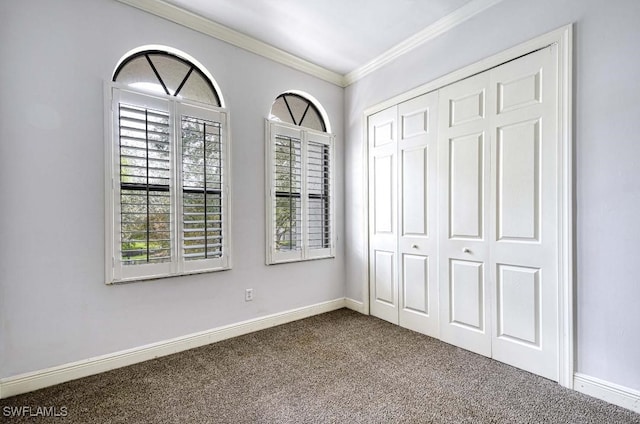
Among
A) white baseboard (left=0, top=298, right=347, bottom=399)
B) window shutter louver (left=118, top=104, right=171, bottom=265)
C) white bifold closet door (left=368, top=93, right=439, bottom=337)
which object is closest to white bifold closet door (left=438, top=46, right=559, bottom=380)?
white bifold closet door (left=368, top=93, right=439, bottom=337)

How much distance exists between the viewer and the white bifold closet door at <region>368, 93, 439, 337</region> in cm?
284

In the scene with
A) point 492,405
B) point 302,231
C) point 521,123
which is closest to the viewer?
point 492,405

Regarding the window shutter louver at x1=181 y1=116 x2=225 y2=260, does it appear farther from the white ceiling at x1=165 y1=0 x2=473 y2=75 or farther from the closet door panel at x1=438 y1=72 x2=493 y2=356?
the closet door panel at x1=438 y1=72 x2=493 y2=356

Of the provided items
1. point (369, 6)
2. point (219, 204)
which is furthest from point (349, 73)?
point (219, 204)

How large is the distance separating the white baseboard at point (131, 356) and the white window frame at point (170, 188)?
55 cm

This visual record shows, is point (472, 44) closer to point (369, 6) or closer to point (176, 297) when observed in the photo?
point (369, 6)

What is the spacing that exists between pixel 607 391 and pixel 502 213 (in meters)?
1.21

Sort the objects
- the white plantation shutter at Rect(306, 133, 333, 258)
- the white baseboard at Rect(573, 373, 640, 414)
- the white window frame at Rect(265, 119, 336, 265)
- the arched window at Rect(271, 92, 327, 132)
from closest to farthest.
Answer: the white baseboard at Rect(573, 373, 640, 414) → the white window frame at Rect(265, 119, 336, 265) → the arched window at Rect(271, 92, 327, 132) → the white plantation shutter at Rect(306, 133, 333, 258)

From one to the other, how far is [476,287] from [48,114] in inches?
132

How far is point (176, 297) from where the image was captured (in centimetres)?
258

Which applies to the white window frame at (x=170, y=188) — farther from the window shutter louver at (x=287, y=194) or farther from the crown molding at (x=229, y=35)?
the crown molding at (x=229, y=35)

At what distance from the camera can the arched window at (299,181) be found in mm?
3158

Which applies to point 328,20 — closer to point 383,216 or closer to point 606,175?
point 383,216

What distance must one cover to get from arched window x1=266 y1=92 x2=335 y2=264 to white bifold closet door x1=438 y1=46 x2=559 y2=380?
4.41 ft
